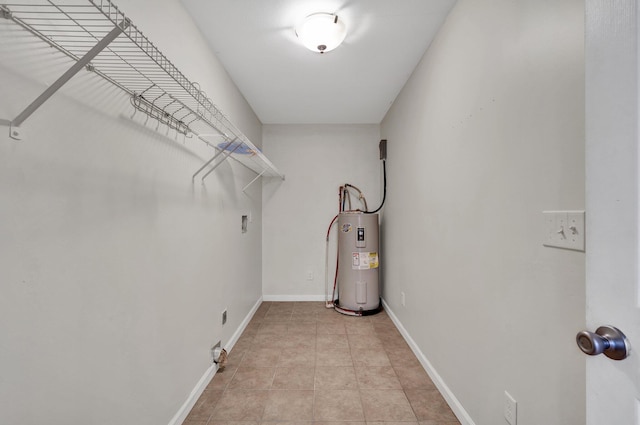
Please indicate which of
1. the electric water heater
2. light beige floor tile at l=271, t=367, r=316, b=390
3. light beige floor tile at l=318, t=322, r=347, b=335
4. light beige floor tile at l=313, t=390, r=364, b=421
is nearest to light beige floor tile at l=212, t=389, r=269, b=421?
light beige floor tile at l=271, t=367, r=316, b=390

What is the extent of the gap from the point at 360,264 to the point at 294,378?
1.49 m

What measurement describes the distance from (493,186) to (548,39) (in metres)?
0.57

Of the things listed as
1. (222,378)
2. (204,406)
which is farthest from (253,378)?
(204,406)

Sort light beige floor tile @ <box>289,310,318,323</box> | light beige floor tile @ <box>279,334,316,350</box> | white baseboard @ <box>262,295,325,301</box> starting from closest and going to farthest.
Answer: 1. light beige floor tile @ <box>279,334,316,350</box>
2. light beige floor tile @ <box>289,310,318,323</box>
3. white baseboard @ <box>262,295,325,301</box>

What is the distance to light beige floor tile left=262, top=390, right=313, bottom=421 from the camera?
1572 millimetres

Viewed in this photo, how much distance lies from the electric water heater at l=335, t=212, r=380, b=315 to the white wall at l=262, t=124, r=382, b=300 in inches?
18.1

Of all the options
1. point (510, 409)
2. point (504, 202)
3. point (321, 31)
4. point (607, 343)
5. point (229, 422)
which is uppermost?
point (321, 31)

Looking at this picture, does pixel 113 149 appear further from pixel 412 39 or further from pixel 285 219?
pixel 285 219

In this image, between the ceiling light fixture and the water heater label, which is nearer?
the ceiling light fixture

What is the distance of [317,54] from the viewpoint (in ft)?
6.79

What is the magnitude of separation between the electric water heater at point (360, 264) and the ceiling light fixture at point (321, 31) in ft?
6.09

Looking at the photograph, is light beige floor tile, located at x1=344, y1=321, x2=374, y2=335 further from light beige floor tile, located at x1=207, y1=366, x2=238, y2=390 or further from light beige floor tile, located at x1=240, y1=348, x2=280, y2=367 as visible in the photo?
light beige floor tile, located at x1=207, y1=366, x2=238, y2=390

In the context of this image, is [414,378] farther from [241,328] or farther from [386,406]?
[241,328]

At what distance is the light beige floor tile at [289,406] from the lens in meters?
1.57
